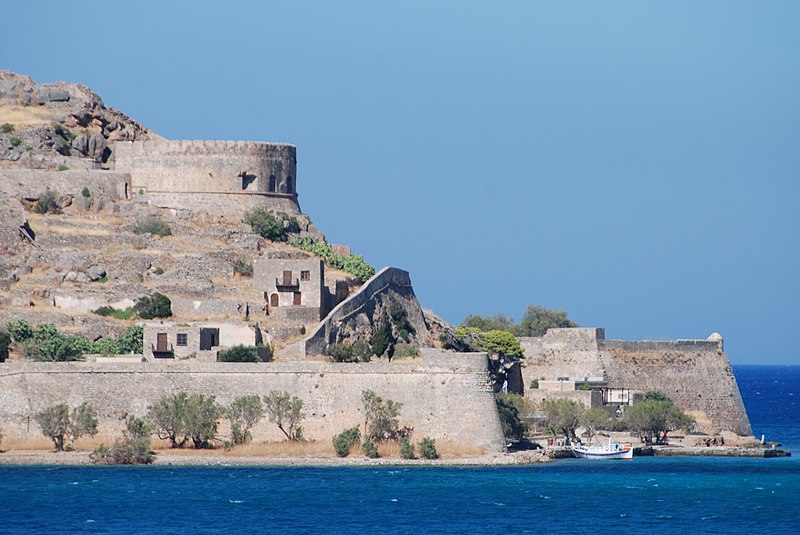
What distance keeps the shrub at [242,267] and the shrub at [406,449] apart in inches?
411

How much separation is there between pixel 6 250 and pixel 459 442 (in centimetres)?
1789

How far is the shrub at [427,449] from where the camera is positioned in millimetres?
59938

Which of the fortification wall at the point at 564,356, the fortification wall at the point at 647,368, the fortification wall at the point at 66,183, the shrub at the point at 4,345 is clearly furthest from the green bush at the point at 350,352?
the fortification wall at the point at 647,368

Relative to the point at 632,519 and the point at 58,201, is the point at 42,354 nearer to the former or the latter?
the point at 58,201

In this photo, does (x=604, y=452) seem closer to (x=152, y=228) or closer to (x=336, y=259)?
(x=336, y=259)

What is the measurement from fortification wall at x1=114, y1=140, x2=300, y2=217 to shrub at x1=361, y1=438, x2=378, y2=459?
14.6 meters

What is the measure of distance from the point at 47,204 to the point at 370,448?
58.2 ft

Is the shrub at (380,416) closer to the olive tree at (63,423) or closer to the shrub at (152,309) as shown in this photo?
the olive tree at (63,423)

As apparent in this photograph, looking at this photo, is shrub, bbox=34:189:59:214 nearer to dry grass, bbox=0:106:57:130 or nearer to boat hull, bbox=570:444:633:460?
dry grass, bbox=0:106:57:130

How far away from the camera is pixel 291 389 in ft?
199

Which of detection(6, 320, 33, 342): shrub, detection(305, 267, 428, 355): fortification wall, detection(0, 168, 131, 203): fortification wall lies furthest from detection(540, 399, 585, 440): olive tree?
detection(6, 320, 33, 342): shrub

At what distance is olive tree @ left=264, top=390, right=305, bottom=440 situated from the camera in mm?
59906

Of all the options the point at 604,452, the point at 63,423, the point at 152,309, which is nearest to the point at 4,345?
the point at 63,423

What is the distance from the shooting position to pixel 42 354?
62.4 metres
